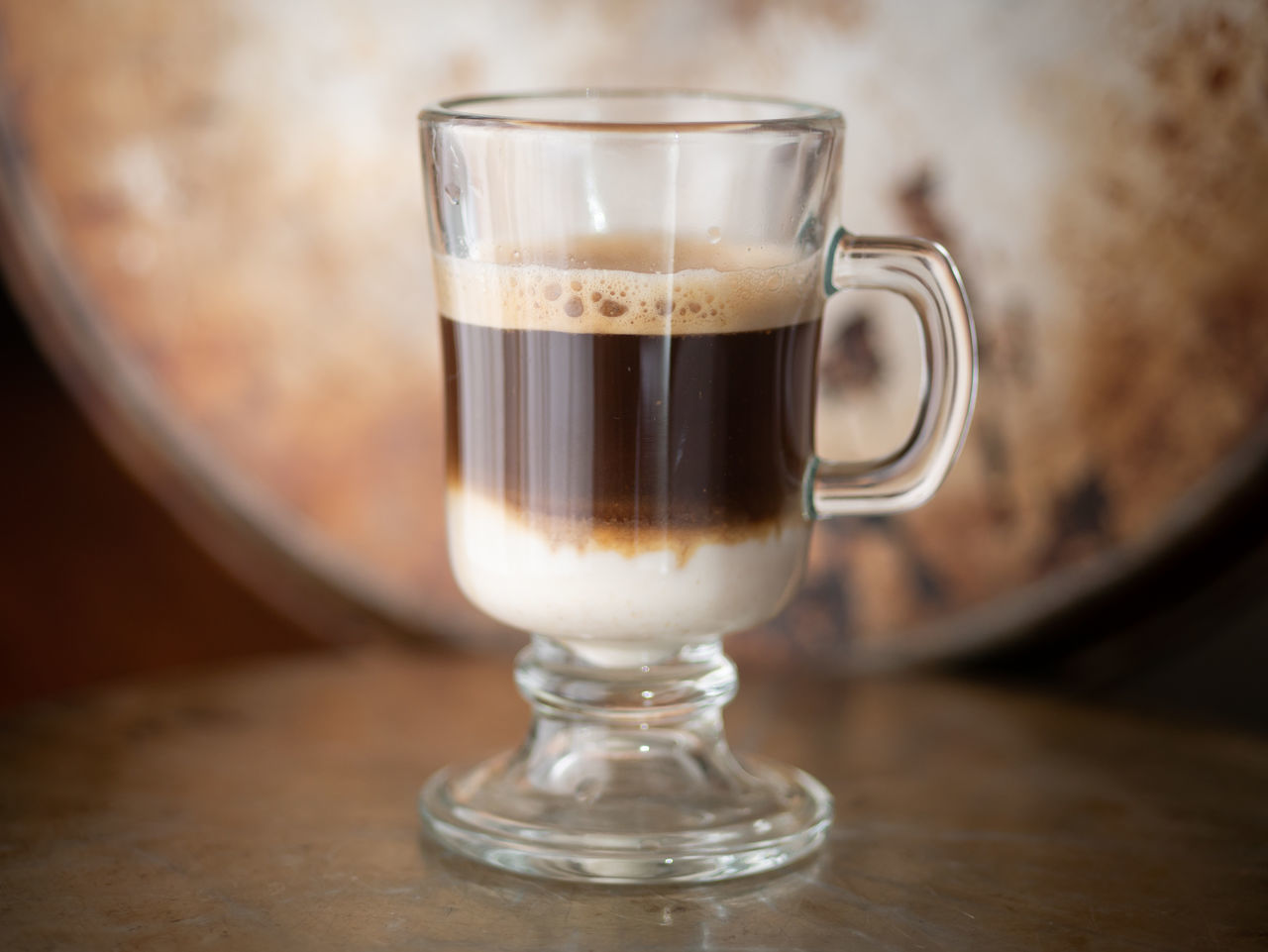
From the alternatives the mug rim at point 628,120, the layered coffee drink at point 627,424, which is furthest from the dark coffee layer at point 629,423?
the mug rim at point 628,120

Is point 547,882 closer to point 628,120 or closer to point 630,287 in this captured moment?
point 630,287

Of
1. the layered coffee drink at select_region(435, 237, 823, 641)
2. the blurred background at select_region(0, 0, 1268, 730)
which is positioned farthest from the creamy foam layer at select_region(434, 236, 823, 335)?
the blurred background at select_region(0, 0, 1268, 730)

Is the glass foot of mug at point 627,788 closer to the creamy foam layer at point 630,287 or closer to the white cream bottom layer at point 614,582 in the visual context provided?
the white cream bottom layer at point 614,582

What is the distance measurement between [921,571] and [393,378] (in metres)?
0.46

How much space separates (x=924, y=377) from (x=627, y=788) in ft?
0.95

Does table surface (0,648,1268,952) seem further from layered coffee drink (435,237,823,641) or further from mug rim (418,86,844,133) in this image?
mug rim (418,86,844,133)

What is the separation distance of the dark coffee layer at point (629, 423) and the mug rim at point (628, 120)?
102 mm

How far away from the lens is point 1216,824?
0.87 meters

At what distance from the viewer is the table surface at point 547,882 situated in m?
0.71

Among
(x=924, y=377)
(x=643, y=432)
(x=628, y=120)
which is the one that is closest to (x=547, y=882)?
(x=643, y=432)

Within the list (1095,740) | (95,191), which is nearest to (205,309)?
(95,191)

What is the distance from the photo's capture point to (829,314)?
1.15 metres

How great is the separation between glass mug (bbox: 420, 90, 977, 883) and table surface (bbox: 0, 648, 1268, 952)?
0.05 metres

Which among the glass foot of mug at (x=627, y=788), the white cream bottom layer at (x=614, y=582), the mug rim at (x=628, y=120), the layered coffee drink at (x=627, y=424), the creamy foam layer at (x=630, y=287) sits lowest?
the glass foot of mug at (x=627, y=788)
